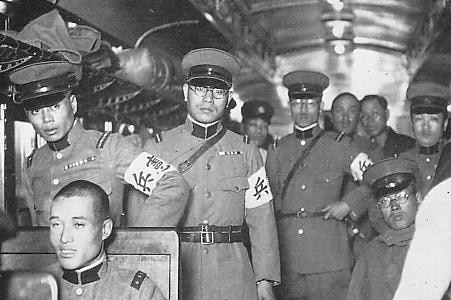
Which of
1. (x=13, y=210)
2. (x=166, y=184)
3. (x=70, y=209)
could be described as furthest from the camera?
(x=13, y=210)

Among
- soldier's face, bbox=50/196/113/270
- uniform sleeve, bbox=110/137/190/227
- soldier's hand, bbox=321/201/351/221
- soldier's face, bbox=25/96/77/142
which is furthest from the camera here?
soldier's hand, bbox=321/201/351/221

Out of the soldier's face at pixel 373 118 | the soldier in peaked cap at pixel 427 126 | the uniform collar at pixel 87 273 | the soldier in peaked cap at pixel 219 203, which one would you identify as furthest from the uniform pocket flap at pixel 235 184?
the soldier's face at pixel 373 118

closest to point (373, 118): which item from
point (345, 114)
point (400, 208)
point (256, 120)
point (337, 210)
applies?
point (345, 114)

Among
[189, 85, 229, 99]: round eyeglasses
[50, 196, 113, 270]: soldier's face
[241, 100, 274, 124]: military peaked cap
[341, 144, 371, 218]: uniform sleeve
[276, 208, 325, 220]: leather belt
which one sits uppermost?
[241, 100, 274, 124]: military peaked cap

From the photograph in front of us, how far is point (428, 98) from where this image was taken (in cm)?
346

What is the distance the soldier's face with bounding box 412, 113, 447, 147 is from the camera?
340 centimetres

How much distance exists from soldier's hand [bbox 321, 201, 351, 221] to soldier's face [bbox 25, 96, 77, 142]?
4.66 feet

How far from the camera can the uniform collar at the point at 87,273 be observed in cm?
194

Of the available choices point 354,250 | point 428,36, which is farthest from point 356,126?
point 428,36

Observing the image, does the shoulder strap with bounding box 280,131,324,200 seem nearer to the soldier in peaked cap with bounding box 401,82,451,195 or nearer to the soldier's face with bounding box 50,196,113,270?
the soldier in peaked cap with bounding box 401,82,451,195

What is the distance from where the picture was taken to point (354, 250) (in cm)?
374

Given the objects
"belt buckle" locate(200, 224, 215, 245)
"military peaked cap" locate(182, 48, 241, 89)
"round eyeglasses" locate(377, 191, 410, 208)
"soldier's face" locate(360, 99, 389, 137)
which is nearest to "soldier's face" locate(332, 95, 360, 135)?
"soldier's face" locate(360, 99, 389, 137)

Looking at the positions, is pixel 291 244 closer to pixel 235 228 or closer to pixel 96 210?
pixel 235 228

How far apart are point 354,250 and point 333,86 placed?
383 centimetres
